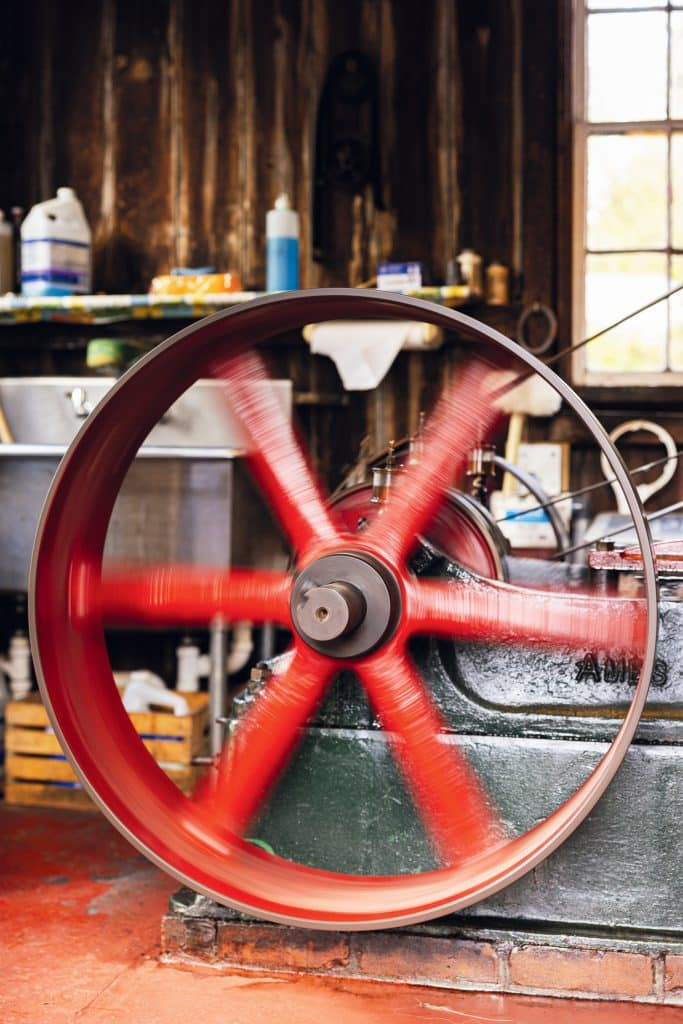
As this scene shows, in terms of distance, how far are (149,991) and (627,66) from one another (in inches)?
127

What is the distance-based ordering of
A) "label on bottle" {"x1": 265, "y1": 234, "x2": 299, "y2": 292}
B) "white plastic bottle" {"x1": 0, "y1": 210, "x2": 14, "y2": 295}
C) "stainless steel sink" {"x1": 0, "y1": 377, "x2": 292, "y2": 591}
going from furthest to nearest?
"white plastic bottle" {"x1": 0, "y1": 210, "x2": 14, "y2": 295}, "label on bottle" {"x1": 265, "y1": 234, "x2": 299, "y2": 292}, "stainless steel sink" {"x1": 0, "y1": 377, "x2": 292, "y2": 591}

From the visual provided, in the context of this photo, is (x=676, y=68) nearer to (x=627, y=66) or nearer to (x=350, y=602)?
(x=627, y=66)

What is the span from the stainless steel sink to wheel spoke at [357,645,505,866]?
126cm

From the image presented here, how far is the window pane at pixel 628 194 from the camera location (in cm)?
380

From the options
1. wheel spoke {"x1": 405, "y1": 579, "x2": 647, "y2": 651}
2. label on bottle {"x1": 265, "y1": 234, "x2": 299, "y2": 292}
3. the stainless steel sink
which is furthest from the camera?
label on bottle {"x1": 265, "y1": 234, "x2": 299, "y2": 292}

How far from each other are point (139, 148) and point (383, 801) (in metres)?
2.78

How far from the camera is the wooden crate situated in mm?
3197

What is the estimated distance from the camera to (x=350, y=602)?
73.9 inches

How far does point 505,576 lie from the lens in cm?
221

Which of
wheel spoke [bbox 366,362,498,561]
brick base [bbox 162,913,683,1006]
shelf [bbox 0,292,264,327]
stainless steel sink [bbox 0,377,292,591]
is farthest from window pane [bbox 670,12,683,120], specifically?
brick base [bbox 162,913,683,1006]

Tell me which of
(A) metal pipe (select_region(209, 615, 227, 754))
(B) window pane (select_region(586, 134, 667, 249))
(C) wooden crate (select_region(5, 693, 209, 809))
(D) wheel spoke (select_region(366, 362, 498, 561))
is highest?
(B) window pane (select_region(586, 134, 667, 249))

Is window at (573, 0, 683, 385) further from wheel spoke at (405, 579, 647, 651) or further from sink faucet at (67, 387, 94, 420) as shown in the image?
wheel spoke at (405, 579, 647, 651)

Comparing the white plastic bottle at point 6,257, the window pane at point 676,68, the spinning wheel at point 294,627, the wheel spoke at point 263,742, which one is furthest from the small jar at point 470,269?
the wheel spoke at point 263,742

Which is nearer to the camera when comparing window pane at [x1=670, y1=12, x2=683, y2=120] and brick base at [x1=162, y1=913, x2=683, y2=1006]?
brick base at [x1=162, y1=913, x2=683, y2=1006]
